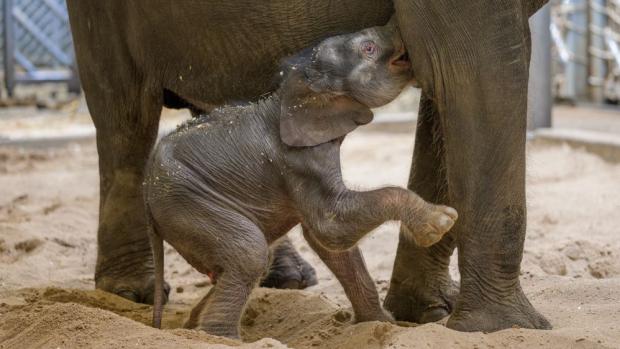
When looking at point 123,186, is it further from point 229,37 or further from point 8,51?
point 8,51

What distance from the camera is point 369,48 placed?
4.27m

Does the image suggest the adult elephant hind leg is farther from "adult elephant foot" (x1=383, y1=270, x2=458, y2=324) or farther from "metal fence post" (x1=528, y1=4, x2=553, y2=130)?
"metal fence post" (x1=528, y1=4, x2=553, y2=130)

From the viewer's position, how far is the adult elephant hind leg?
4613mm

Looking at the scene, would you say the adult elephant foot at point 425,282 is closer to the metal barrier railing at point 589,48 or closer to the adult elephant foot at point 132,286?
the adult elephant foot at point 132,286

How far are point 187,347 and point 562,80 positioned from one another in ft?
40.9

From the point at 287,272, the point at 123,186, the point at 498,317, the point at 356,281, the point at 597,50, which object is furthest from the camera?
the point at 597,50

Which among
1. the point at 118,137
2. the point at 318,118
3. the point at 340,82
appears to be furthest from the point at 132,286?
the point at 340,82

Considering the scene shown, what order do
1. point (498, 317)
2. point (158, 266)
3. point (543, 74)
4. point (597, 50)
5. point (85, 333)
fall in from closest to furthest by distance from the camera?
point (85, 333) < point (498, 317) < point (158, 266) < point (543, 74) < point (597, 50)

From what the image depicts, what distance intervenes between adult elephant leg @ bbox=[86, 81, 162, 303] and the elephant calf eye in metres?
1.55

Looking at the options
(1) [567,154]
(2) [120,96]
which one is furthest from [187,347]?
(1) [567,154]

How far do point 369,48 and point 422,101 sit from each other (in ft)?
2.06

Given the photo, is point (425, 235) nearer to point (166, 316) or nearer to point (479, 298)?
point (479, 298)

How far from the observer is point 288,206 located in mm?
4398

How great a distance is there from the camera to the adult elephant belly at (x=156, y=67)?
461 centimetres
